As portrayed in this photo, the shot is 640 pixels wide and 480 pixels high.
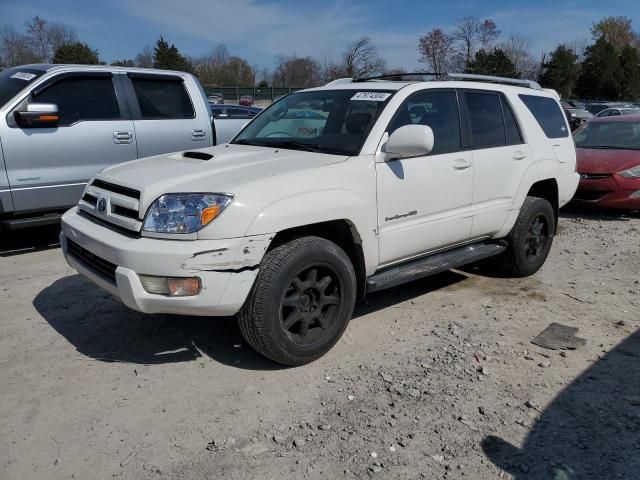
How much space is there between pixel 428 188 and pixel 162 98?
3961mm

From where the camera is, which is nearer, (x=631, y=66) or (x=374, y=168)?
(x=374, y=168)

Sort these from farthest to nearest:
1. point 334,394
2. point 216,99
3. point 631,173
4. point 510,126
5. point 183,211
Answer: point 216,99 < point 631,173 < point 510,126 < point 334,394 < point 183,211

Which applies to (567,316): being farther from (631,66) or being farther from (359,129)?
(631,66)

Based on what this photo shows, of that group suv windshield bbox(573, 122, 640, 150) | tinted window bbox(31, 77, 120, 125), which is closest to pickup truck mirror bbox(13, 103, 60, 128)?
tinted window bbox(31, 77, 120, 125)

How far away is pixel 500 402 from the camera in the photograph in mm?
3229

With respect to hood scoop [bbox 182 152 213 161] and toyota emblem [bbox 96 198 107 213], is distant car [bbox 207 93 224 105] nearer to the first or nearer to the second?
hood scoop [bbox 182 152 213 161]

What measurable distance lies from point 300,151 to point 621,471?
270 centimetres

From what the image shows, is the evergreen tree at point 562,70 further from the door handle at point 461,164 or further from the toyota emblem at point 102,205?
the toyota emblem at point 102,205

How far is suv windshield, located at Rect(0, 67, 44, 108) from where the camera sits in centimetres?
559

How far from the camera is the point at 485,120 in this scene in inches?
187

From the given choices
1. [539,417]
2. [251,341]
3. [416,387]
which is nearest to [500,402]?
[539,417]

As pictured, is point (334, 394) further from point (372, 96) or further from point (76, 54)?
point (76, 54)

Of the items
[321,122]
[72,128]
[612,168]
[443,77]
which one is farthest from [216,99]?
[321,122]

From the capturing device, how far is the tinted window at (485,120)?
15.1ft
